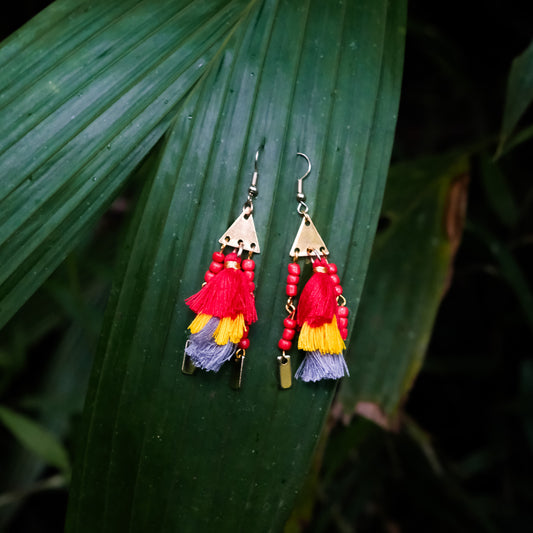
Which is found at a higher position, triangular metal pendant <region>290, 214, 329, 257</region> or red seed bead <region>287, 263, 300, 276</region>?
triangular metal pendant <region>290, 214, 329, 257</region>

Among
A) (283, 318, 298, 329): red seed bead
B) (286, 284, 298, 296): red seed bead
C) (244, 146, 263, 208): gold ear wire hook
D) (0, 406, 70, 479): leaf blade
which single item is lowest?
(0, 406, 70, 479): leaf blade

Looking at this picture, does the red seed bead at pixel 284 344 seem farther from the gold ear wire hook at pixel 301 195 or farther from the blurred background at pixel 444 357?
the blurred background at pixel 444 357

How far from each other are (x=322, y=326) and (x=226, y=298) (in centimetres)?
11

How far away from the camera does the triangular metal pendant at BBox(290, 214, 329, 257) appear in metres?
0.47

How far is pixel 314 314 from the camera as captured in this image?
45 cm

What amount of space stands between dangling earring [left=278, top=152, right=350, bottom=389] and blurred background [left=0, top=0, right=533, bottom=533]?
31cm

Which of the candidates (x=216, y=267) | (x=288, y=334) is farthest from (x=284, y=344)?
(x=216, y=267)

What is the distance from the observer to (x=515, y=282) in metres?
0.70

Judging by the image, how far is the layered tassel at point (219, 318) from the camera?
1.45ft

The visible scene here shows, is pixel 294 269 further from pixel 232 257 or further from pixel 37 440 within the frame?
pixel 37 440

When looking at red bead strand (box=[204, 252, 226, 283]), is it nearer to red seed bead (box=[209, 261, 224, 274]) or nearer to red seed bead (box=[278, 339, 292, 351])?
red seed bead (box=[209, 261, 224, 274])

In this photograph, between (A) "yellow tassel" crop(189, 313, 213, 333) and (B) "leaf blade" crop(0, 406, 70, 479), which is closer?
(A) "yellow tassel" crop(189, 313, 213, 333)

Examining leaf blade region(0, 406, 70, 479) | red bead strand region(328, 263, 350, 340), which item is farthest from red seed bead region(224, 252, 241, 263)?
leaf blade region(0, 406, 70, 479)

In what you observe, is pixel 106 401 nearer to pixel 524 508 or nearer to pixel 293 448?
pixel 293 448
